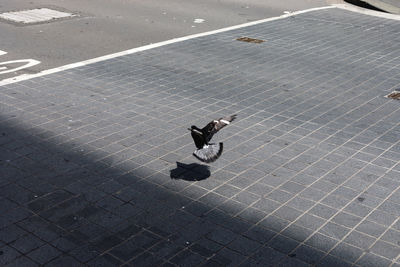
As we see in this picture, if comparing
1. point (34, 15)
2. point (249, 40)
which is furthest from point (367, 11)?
point (34, 15)

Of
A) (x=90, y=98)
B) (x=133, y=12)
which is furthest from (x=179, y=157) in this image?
(x=133, y=12)

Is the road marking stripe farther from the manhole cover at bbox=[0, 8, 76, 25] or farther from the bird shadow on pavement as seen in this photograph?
the bird shadow on pavement

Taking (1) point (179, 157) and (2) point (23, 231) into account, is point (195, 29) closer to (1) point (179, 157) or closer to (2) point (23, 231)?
(1) point (179, 157)

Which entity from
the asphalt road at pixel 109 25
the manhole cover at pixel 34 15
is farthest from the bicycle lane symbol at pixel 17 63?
the manhole cover at pixel 34 15

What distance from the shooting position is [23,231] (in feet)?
18.4

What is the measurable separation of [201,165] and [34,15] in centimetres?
1108

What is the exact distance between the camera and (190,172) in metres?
7.00

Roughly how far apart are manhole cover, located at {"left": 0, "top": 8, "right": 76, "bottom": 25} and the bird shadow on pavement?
10.00 metres

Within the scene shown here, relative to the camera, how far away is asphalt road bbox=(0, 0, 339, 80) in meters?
12.5

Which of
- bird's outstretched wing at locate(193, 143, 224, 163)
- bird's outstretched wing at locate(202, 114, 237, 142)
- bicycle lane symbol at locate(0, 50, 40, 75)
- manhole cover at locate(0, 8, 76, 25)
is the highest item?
bird's outstretched wing at locate(202, 114, 237, 142)

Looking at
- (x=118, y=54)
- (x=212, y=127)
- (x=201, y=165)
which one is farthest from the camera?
(x=118, y=54)

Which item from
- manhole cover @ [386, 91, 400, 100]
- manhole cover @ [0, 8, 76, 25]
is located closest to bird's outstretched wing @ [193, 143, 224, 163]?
manhole cover @ [386, 91, 400, 100]

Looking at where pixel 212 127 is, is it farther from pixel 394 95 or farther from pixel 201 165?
pixel 394 95

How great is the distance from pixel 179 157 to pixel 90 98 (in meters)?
2.90
